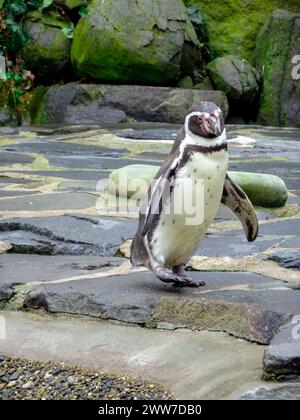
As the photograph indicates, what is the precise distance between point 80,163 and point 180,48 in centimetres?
389

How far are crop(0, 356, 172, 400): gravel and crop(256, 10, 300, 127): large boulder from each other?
7.75 m

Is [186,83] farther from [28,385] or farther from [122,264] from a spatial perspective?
[28,385]

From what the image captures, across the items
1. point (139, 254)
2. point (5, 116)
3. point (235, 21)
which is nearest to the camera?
point (139, 254)

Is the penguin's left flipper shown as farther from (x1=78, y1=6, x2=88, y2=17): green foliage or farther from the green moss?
(x1=78, y1=6, x2=88, y2=17): green foliage

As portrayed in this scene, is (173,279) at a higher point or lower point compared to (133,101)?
higher

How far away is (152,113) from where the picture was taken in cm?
901

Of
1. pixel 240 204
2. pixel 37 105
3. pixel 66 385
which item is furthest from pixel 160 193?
pixel 37 105

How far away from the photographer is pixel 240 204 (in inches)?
118

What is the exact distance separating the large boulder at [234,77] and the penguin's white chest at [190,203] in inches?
266

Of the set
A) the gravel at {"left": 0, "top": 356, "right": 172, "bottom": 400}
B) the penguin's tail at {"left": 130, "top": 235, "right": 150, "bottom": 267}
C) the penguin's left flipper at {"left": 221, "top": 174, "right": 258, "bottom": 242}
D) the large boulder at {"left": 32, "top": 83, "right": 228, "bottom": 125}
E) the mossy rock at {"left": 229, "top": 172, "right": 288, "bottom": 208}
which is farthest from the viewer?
the large boulder at {"left": 32, "top": 83, "right": 228, "bottom": 125}

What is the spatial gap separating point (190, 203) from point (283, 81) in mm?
7228

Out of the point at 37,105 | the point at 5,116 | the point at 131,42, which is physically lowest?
the point at 5,116

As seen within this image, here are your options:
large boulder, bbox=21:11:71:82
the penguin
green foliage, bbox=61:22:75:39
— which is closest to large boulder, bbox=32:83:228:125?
large boulder, bbox=21:11:71:82

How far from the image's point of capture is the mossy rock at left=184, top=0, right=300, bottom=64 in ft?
34.4
